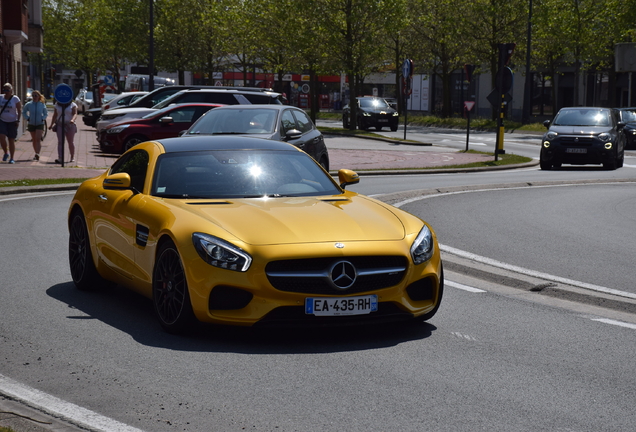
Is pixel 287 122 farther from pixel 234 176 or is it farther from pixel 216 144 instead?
pixel 234 176

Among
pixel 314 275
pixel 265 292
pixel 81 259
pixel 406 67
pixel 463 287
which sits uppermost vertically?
pixel 406 67

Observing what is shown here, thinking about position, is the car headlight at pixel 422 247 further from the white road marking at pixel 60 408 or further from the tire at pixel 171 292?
the white road marking at pixel 60 408

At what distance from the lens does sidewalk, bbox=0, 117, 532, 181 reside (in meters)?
20.5

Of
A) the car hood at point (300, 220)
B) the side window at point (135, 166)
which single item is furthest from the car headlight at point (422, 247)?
the side window at point (135, 166)

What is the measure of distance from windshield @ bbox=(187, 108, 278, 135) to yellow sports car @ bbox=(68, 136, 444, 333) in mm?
8120

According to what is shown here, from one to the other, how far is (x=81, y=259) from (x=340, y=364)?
10.5 ft

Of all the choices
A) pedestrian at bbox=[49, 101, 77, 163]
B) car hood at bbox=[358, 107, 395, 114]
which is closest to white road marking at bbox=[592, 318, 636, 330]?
pedestrian at bbox=[49, 101, 77, 163]

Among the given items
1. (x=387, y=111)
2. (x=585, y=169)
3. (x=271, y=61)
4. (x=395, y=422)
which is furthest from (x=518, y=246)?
(x=271, y=61)

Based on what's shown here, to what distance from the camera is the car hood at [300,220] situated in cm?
620

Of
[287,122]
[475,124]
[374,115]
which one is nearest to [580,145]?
[287,122]

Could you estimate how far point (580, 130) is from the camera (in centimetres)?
2508

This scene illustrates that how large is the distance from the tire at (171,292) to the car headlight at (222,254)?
0.24 metres

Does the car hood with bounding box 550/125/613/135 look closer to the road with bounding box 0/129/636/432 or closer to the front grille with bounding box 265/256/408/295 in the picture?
the road with bounding box 0/129/636/432

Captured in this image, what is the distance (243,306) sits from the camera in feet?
20.0
